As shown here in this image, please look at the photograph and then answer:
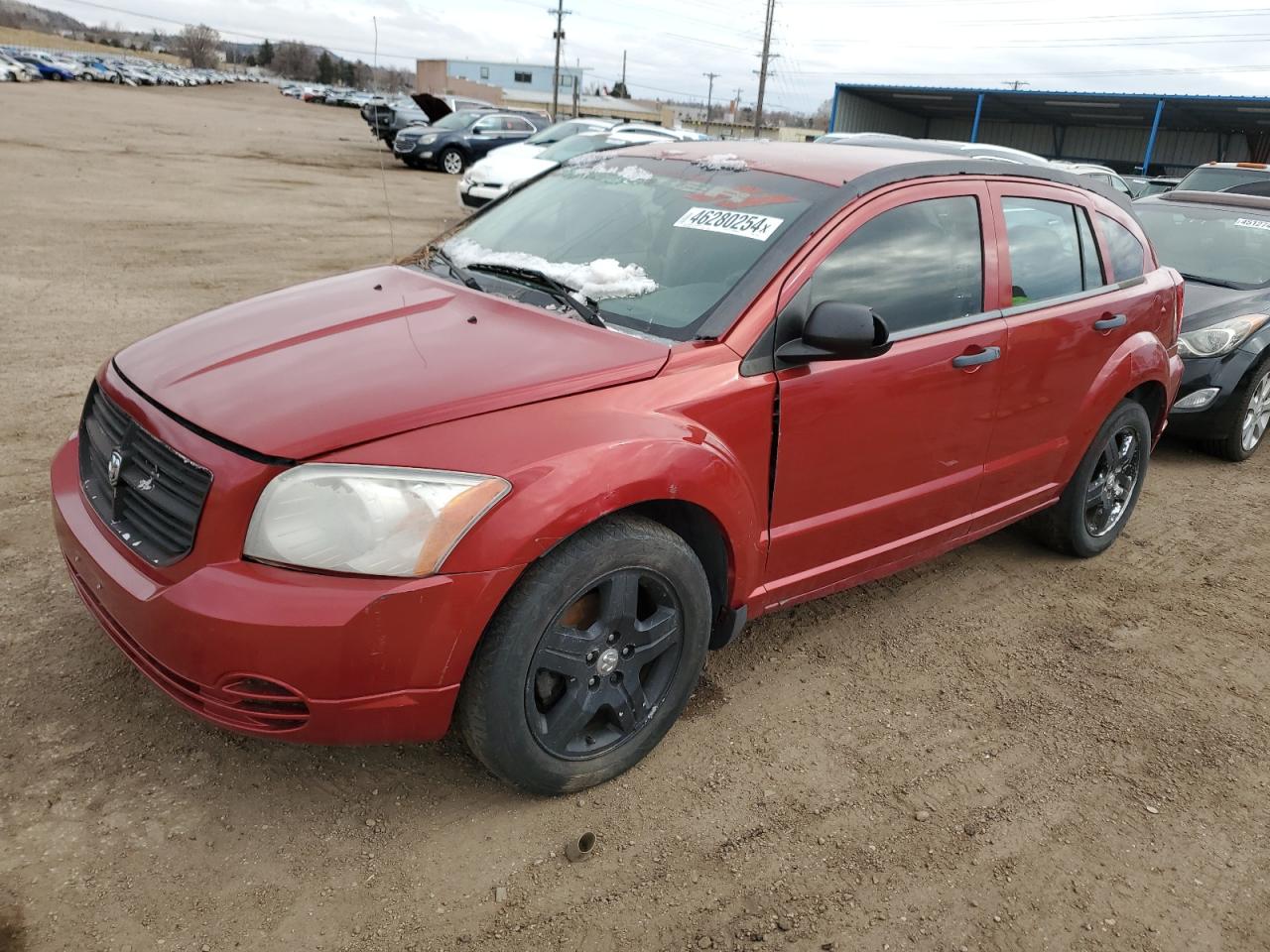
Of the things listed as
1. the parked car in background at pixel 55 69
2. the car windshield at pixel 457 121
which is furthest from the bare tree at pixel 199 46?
the car windshield at pixel 457 121

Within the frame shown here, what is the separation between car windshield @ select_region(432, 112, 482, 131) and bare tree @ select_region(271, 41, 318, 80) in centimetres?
13332

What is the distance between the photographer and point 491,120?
2184 centimetres

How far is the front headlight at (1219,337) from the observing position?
594cm

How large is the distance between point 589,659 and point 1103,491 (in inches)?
118

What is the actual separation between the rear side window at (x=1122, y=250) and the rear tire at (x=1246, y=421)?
2.24 m

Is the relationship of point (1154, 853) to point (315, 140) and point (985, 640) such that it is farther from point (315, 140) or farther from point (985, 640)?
point (315, 140)

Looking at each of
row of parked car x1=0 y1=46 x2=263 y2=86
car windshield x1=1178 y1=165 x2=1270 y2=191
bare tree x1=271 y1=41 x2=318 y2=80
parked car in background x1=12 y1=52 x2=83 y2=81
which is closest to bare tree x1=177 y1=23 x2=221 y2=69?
bare tree x1=271 y1=41 x2=318 y2=80

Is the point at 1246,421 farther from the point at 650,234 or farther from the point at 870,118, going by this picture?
the point at 870,118

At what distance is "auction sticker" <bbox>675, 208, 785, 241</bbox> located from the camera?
2971 mm

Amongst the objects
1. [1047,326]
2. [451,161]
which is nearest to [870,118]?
[451,161]

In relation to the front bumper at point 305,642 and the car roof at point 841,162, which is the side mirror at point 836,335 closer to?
the car roof at point 841,162

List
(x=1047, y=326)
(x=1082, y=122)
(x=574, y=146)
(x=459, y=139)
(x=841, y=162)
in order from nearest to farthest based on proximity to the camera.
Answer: (x=841, y=162) < (x=1047, y=326) < (x=574, y=146) < (x=459, y=139) < (x=1082, y=122)

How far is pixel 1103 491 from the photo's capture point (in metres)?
4.39

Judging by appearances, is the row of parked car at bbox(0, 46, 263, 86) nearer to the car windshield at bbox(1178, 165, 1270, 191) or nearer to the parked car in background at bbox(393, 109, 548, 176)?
the parked car in background at bbox(393, 109, 548, 176)
